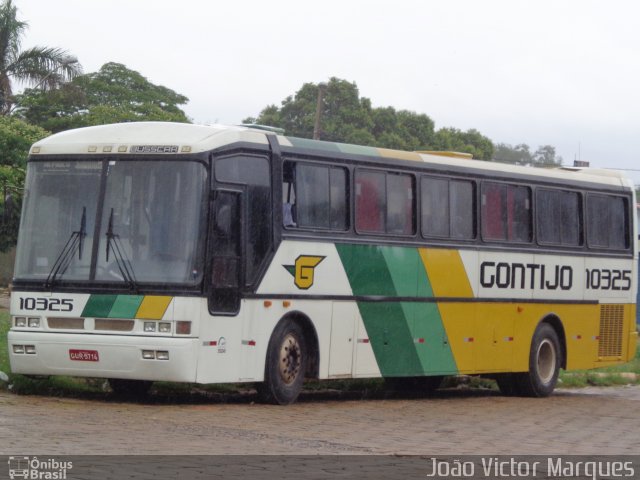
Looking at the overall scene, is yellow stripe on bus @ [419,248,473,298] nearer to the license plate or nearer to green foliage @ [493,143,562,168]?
the license plate

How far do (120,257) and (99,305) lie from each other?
58 centimetres

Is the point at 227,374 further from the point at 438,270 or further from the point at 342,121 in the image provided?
the point at 342,121

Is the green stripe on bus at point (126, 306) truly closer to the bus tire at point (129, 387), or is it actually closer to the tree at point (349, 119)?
the bus tire at point (129, 387)

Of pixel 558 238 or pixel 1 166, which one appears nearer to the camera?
pixel 558 238

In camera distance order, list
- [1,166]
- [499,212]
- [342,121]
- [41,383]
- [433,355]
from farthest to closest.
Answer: [342,121] < [1,166] < [499,212] < [433,355] < [41,383]

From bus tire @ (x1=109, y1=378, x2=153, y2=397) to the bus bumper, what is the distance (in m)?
1.53

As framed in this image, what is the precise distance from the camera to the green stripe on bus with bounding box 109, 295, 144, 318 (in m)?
14.9

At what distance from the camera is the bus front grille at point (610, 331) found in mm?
22391

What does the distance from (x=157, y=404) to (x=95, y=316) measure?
4.19 feet

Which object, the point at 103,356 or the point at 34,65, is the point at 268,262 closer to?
the point at 103,356

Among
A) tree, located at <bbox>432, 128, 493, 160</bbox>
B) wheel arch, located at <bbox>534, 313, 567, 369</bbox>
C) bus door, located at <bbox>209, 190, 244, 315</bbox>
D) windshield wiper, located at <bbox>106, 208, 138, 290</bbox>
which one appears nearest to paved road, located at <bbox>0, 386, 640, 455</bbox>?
bus door, located at <bbox>209, 190, 244, 315</bbox>

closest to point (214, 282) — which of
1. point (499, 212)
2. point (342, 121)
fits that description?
point (499, 212)

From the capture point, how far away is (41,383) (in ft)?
53.1

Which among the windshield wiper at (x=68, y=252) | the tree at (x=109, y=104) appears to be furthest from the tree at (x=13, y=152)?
the windshield wiper at (x=68, y=252)
